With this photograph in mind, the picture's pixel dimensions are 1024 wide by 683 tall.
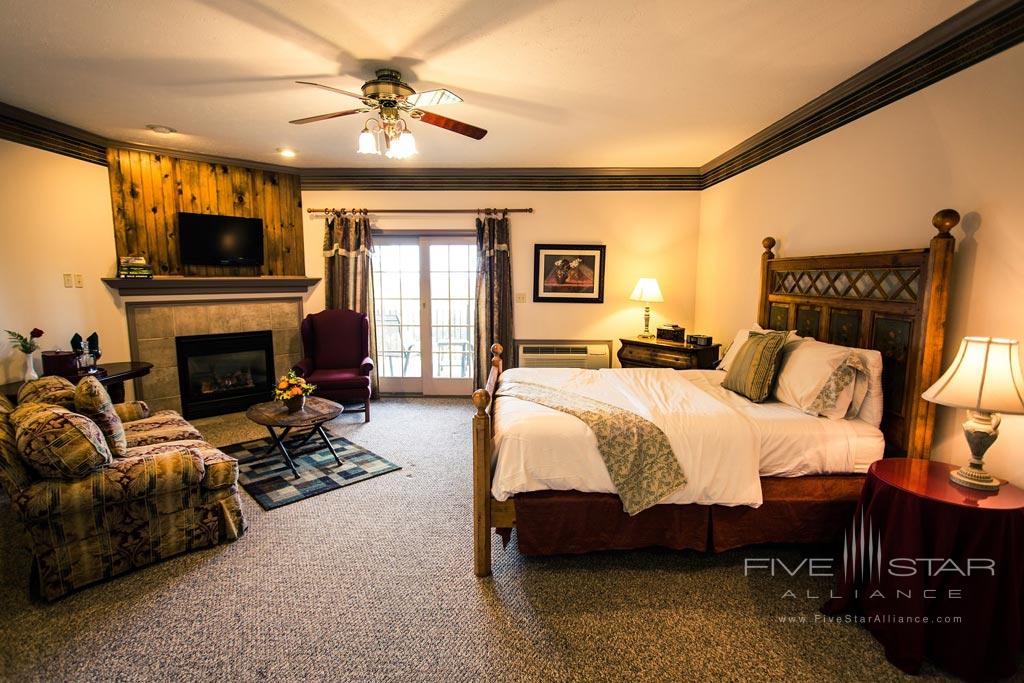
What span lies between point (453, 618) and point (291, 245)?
15.1 ft

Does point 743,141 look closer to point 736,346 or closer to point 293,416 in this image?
point 736,346

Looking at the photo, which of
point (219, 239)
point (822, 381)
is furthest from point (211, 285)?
point (822, 381)

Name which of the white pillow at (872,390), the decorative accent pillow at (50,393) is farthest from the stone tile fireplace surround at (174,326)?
the white pillow at (872,390)

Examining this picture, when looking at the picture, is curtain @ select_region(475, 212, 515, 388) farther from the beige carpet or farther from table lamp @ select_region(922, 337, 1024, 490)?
table lamp @ select_region(922, 337, 1024, 490)

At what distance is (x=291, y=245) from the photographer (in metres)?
5.34

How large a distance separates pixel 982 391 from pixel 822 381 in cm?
77

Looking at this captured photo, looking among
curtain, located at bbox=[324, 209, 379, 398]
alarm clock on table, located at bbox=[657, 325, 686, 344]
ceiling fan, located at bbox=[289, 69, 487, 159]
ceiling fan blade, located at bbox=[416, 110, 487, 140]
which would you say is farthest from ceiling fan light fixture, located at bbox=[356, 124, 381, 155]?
alarm clock on table, located at bbox=[657, 325, 686, 344]

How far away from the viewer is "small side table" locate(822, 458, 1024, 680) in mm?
1711

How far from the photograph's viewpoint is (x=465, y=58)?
2621 millimetres

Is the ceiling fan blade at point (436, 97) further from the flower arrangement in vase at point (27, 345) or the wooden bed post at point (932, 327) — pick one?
the flower arrangement in vase at point (27, 345)

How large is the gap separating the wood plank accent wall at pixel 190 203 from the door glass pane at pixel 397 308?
0.94m

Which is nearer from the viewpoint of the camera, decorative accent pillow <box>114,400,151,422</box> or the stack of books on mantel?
decorative accent pillow <box>114,400,151,422</box>

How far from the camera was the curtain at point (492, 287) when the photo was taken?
5.30 m

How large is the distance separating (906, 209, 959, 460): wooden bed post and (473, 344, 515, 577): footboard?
2102 millimetres
